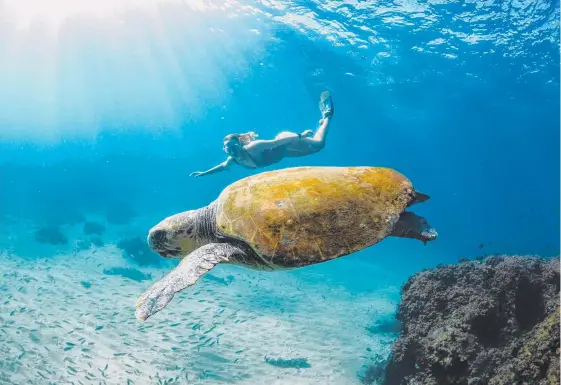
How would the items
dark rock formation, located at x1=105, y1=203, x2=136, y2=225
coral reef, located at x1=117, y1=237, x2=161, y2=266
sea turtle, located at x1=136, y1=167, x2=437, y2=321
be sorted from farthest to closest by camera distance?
dark rock formation, located at x1=105, y1=203, x2=136, y2=225, coral reef, located at x1=117, y1=237, x2=161, y2=266, sea turtle, located at x1=136, y1=167, x2=437, y2=321

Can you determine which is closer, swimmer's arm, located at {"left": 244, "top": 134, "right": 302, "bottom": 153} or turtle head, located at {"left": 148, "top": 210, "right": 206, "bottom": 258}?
turtle head, located at {"left": 148, "top": 210, "right": 206, "bottom": 258}

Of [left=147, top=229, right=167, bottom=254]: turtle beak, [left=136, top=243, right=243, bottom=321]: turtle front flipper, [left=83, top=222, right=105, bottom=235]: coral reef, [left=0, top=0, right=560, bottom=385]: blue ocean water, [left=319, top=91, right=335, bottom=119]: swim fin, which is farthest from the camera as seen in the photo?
[left=83, top=222, right=105, bottom=235]: coral reef

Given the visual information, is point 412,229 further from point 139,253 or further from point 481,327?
point 139,253

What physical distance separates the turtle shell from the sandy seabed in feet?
19.2

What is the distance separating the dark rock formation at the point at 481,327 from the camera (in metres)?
3.52

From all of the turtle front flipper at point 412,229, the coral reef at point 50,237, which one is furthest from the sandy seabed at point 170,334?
the coral reef at point 50,237

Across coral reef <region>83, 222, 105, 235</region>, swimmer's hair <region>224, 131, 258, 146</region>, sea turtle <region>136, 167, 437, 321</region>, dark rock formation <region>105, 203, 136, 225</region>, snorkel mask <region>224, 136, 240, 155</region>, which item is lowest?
dark rock formation <region>105, 203, 136, 225</region>

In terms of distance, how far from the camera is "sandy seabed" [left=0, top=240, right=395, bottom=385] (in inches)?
306

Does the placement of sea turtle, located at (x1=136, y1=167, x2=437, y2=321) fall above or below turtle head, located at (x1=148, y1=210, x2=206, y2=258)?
above

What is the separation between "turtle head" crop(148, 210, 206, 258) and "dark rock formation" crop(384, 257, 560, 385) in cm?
396

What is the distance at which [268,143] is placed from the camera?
11.6 meters

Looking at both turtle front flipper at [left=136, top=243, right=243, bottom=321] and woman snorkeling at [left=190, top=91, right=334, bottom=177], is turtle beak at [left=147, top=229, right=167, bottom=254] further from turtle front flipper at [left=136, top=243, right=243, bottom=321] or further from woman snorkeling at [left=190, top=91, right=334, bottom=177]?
woman snorkeling at [left=190, top=91, right=334, bottom=177]

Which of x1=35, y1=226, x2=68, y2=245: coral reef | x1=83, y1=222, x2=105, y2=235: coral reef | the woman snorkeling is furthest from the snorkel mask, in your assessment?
x1=83, y1=222, x2=105, y2=235: coral reef

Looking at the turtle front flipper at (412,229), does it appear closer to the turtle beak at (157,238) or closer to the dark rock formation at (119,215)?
the turtle beak at (157,238)
